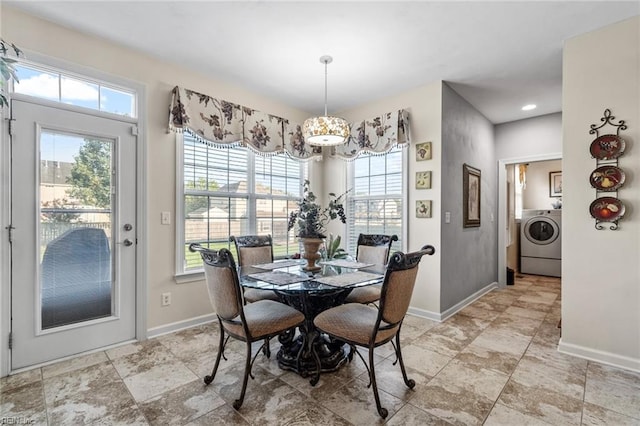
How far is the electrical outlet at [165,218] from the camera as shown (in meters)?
2.91

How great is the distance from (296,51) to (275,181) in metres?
1.71

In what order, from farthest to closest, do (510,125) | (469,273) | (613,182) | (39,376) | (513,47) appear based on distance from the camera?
(510,125), (469,273), (513,47), (613,182), (39,376)

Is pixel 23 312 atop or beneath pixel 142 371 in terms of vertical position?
atop

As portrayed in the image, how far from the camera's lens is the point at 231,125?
335 cm

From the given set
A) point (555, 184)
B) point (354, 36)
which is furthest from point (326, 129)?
point (555, 184)

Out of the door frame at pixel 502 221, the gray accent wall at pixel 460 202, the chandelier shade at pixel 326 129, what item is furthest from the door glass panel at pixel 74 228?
the door frame at pixel 502 221

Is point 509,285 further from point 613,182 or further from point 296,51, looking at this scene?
point 296,51

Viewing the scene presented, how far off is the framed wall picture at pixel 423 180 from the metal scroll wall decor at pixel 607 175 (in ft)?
4.53

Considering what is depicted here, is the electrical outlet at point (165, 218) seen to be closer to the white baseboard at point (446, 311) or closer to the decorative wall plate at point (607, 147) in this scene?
the white baseboard at point (446, 311)

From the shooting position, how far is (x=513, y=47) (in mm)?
2668

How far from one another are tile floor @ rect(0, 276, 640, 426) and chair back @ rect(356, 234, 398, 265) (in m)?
0.82

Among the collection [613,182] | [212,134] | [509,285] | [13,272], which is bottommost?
[509,285]

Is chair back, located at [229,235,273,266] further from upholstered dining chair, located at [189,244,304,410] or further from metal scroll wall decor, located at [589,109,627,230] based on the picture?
metal scroll wall decor, located at [589,109,627,230]

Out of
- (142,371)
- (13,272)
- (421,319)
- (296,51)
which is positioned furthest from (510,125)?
(13,272)
